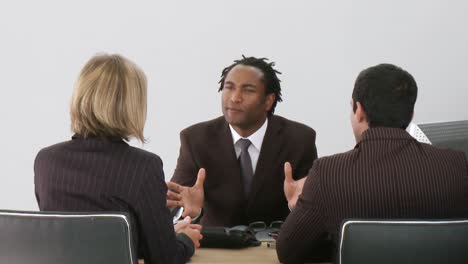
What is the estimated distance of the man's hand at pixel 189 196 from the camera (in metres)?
2.99

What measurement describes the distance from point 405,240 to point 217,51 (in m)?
2.98

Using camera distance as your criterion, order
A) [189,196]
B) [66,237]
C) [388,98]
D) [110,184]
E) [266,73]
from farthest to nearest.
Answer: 1. [266,73]
2. [189,196]
3. [388,98]
4. [110,184]
5. [66,237]

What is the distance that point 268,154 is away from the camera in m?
3.26

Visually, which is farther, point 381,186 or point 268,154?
point 268,154

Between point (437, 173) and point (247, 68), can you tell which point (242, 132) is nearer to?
point (247, 68)

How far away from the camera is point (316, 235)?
2.25 metres

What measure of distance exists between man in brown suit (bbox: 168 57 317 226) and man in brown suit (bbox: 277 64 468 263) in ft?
2.84

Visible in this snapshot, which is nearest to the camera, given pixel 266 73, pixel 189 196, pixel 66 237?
pixel 66 237

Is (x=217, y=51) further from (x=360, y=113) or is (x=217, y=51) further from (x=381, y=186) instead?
(x=381, y=186)

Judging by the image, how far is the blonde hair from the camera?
86.2 inches

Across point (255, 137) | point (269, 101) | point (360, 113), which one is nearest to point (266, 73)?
point (269, 101)

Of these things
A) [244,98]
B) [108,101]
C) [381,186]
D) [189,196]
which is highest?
[108,101]

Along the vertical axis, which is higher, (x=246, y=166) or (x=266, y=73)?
(x=266, y=73)

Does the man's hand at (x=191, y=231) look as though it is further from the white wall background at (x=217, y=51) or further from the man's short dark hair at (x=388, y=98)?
the white wall background at (x=217, y=51)
